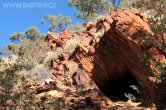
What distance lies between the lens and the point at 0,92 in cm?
1145

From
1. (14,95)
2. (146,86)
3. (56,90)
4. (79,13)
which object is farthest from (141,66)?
(79,13)

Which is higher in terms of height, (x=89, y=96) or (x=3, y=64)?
(x=3, y=64)

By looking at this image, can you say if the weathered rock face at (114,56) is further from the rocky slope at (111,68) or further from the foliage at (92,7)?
the foliage at (92,7)

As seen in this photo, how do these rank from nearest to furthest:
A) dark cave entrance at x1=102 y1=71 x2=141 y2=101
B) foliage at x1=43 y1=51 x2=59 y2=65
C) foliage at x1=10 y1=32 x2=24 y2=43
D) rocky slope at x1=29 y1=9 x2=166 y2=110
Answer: rocky slope at x1=29 y1=9 x2=166 y2=110 < dark cave entrance at x1=102 y1=71 x2=141 y2=101 < foliage at x1=43 y1=51 x2=59 y2=65 < foliage at x1=10 y1=32 x2=24 y2=43

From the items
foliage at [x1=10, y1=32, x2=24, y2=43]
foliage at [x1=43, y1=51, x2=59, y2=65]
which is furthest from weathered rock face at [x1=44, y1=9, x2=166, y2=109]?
foliage at [x1=10, y1=32, x2=24, y2=43]

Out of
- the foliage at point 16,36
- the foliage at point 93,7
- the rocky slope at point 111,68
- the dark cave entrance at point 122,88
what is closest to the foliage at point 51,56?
the rocky slope at point 111,68

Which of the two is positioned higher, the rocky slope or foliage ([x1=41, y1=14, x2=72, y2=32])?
foliage ([x1=41, y1=14, x2=72, y2=32])

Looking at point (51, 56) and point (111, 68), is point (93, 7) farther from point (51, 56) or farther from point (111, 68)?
point (111, 68)

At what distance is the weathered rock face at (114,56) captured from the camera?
50.7ft

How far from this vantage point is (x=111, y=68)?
59.9ft

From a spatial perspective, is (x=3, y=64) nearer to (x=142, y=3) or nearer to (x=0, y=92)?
(x=0, y=92)

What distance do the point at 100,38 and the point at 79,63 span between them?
6.58 ft

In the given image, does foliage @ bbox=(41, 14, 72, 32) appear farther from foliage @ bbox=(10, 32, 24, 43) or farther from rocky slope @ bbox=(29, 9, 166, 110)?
rocky slope @ bbox=(29, 9, 166, 110)

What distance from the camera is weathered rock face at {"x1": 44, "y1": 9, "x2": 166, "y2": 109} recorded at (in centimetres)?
1546
